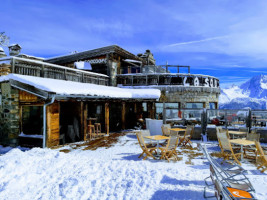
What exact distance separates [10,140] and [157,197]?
8376 millimetres

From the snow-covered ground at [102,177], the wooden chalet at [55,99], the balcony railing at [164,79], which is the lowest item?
the snow-covered ground at [102,177]

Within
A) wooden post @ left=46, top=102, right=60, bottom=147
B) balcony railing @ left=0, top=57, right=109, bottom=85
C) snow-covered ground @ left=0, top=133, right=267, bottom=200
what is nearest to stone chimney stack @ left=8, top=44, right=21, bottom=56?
balcony railing @ left=0, top=57, right=109, bottom=85

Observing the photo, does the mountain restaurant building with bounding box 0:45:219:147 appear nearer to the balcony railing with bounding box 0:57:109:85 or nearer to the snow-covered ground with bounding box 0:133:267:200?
the balcony railing with bounding box 0:57:109:85

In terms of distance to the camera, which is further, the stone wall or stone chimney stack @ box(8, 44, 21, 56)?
stone chimney stack @ box(8, 44, 21, 56)

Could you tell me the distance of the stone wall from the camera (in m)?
8.67

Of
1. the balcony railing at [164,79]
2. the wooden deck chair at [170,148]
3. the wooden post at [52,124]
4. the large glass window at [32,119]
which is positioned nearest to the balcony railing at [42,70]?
the wooden post at [52,124]

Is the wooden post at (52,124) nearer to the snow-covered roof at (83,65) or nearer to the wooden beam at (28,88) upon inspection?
the wooden beam at (28,88)

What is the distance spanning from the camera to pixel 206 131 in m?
9.91

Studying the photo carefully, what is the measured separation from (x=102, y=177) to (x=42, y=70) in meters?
7.60

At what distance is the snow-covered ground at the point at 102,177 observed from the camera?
3900mm

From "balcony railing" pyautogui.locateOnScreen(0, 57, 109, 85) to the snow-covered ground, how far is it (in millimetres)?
4210

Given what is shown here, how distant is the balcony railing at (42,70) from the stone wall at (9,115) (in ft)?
2.86

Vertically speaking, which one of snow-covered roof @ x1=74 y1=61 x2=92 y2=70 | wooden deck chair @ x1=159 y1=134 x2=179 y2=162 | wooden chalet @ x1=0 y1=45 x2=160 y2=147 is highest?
snow-covered roof @ x1=74 y1=61 x2=92 y2=70

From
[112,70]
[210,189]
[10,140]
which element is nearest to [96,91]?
[10,140]
